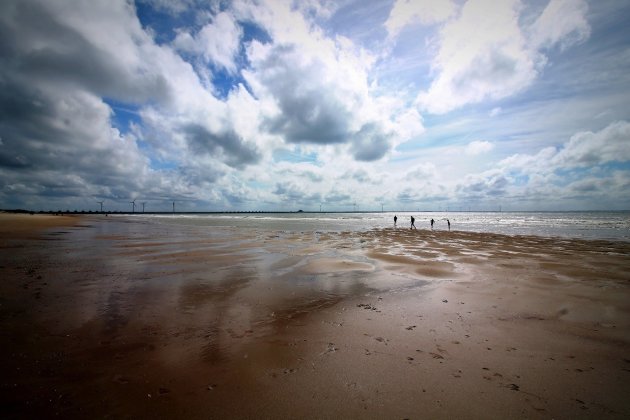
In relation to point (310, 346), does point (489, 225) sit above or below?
above

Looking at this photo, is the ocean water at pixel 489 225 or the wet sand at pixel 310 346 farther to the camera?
the ocean water at pixel 489 225

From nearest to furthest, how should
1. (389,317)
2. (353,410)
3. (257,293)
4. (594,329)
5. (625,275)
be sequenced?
(353,410) < (594,329) < (389,317) < (257,293) < (625,275)

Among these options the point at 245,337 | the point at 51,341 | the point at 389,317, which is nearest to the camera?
the point at 51,341

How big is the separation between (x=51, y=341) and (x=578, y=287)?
15319mm

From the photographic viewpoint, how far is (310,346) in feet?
17.9

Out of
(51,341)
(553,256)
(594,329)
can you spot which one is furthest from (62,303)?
(553,256)

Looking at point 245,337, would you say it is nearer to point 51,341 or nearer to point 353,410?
point 353,410

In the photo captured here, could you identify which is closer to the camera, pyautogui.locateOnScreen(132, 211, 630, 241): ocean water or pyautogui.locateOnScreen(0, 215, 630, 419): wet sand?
pyautogui.locateOnScreen(0, 215, 630, 419): wet sand

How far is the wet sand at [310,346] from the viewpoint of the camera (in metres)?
3.81

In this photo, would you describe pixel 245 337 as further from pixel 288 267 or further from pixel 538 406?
pixel 288 267

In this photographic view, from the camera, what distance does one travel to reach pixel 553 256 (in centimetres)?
1694

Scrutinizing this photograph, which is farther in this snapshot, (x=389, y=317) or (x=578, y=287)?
(x=578, y=287)

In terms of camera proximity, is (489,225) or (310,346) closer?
(310,346)

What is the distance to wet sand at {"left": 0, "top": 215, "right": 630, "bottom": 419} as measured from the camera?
150 inches
